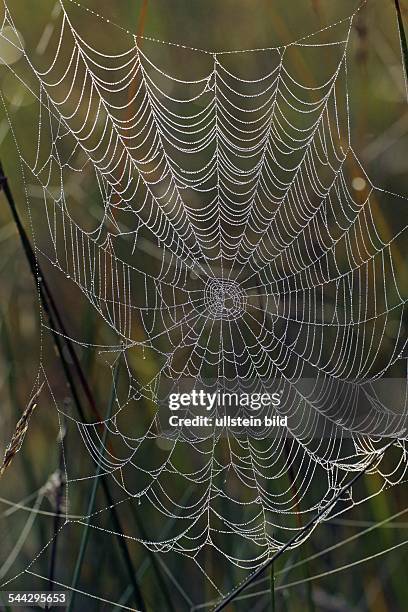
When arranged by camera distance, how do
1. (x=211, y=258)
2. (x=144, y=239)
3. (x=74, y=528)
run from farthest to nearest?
(x=211, y=258) < (x=144, y=239) < (x=74, y=528)

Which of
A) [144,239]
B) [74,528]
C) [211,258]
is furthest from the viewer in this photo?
[211,258]

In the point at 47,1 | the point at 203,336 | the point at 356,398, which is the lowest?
the point at 356,398

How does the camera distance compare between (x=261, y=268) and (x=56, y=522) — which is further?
(x=261, y=268)

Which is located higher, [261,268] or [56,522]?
[261,268]

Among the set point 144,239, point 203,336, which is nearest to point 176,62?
point 144,239

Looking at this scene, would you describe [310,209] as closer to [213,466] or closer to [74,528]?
[213,466]

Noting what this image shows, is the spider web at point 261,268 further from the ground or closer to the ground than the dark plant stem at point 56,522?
further from the ground

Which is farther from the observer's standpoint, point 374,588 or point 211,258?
point 211,258

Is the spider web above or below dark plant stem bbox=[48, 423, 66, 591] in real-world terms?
above
